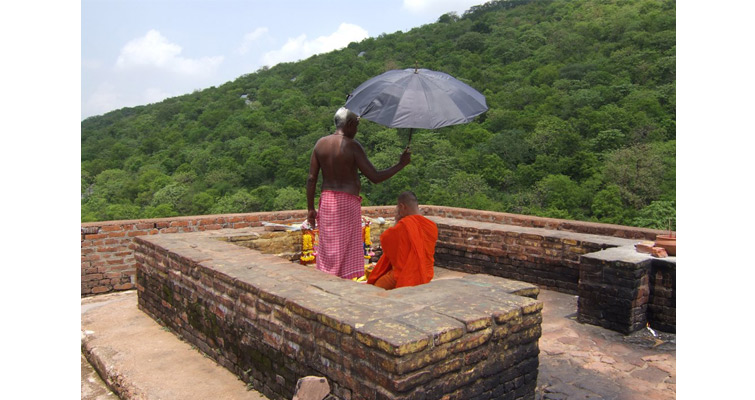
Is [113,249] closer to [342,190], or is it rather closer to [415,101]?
[342,190]

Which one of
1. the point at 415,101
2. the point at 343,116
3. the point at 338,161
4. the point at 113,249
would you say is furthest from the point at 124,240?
the point at 415,101

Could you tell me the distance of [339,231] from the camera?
12.7ft

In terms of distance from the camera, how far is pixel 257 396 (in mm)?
2836

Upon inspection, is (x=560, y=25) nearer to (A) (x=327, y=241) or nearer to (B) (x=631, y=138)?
(B) (x=631, y=138)

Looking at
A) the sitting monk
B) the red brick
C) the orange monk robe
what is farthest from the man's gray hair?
the red brick

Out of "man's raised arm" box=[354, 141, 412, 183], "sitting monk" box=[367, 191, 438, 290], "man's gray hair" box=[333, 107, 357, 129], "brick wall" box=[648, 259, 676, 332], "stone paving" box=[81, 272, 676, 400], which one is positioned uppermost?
"man's gray hair" box=[333, 107, 357, 129]

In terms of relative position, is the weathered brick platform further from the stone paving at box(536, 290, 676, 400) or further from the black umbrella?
the black umbrella

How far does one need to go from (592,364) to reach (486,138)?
1979 cm

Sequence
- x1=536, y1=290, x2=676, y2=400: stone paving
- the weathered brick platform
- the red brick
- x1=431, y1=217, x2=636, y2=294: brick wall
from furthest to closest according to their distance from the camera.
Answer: the red brick, x1=431, y1=217, x2=636, y2=294: brick wall, x1=536, y1=290, x2=676, y2=400: stone paving, the weathered brick platform

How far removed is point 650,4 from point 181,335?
3633cm

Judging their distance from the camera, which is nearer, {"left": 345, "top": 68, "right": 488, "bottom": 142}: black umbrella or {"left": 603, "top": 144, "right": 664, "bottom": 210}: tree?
{"left": 345, "top": 68, "right": 488, "bottom": 142}: black umbrella

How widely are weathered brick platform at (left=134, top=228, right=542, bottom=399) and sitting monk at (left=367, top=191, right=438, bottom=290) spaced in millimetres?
500

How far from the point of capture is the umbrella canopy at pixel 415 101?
3318 mm

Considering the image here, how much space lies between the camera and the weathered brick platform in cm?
205
